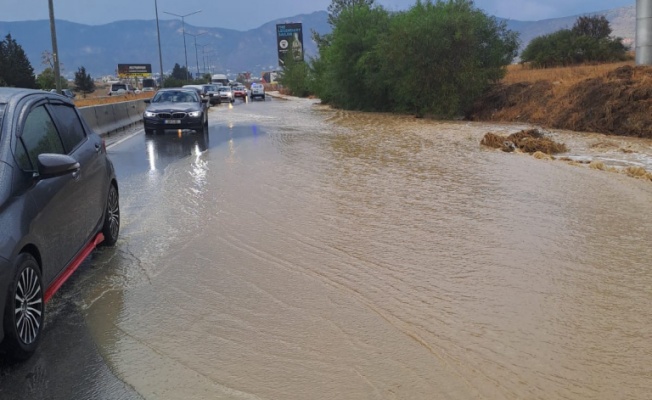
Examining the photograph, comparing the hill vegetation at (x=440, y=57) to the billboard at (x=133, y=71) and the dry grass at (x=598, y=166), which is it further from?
the billboard at (x=133, y=71)

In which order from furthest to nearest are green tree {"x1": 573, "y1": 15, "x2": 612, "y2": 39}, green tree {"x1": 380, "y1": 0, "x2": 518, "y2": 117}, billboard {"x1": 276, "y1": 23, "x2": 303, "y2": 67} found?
1. billboard {"x1": 276, "y1": 23, "x2": 303, "y2": 67}
2. green tree {"x1": 573, "y1": 15, "x2": 612, "y2": 39}
3. green tree {"x1": 380, "y1": 0, "x2": 518, "y2": 117}

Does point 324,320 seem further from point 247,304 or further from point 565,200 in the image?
point 565,200

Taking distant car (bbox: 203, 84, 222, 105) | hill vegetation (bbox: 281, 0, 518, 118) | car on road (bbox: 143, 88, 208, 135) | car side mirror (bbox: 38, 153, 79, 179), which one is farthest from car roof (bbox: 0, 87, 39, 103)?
distant car (bbox: 203, 84, 222, 105)

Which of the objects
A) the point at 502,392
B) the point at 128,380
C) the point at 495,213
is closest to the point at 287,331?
the point at 128,380

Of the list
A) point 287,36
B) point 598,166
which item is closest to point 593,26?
point 287,36

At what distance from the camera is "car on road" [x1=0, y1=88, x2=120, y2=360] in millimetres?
4141

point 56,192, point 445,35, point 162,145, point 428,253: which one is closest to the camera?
point 56,192

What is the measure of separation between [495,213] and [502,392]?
207 inches

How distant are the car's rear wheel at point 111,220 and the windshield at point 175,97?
1611 centimetres

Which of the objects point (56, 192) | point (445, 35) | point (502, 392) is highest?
point (445, 35)

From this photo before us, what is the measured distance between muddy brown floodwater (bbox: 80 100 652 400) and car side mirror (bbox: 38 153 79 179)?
1.15 metres

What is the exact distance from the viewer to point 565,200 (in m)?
9.81

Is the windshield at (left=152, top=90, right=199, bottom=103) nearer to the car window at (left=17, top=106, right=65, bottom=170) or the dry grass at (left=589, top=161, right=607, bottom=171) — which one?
the dry grass at (left=589, top=161, right=607, bottom=171)

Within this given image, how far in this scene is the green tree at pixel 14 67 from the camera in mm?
62031
